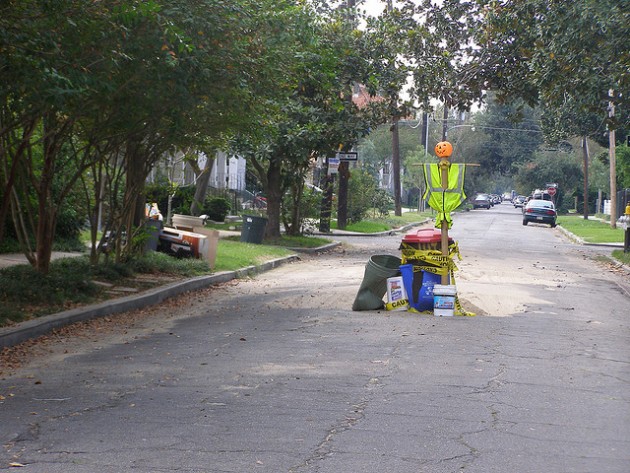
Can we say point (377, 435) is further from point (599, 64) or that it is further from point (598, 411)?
point (599, 64)

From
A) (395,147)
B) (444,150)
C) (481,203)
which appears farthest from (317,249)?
(481,203)

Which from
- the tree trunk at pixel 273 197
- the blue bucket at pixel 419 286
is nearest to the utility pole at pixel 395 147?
the tree trunk at pixel 273 197

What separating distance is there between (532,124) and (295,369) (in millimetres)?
85941

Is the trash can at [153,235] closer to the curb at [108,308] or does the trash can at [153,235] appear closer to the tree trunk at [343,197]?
the curb at [108,308]

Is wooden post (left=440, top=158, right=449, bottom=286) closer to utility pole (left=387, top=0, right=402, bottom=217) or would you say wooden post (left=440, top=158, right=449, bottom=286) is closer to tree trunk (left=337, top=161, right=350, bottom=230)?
utility pole (left=387, top=0, right=402, bottom=217)

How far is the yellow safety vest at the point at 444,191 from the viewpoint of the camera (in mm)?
12844

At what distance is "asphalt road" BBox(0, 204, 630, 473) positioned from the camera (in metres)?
5.89

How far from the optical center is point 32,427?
6602mm

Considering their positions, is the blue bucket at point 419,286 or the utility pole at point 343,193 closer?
the blue bucket at point 419,286

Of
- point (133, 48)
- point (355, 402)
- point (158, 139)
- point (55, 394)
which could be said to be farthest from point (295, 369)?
point (158, 139)

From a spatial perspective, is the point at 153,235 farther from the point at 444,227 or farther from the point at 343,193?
the point at 343,193

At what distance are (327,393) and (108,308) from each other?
5.89 metres

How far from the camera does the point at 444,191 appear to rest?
42.4 ft

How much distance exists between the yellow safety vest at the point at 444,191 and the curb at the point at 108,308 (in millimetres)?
4531
